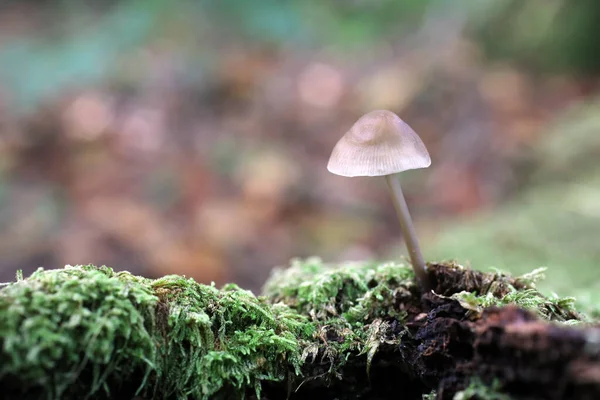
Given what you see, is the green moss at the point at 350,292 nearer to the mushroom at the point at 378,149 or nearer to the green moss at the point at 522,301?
the green moss at the point at 522,301

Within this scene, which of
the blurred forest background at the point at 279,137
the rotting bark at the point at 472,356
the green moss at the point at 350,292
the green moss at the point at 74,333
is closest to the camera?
the rotting bark at the point at 472,356

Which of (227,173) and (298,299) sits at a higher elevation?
(227,173)

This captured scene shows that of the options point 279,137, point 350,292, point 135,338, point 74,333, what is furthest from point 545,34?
point 74,333

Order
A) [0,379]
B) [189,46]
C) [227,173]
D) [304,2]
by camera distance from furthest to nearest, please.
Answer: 1. [304,2]
2. [189,46]
3. [227,173]
4. [0,379]

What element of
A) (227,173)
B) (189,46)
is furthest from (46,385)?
(189,46)

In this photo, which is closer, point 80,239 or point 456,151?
point 80,239

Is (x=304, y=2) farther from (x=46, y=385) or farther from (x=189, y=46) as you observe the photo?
(x=46, y=385)

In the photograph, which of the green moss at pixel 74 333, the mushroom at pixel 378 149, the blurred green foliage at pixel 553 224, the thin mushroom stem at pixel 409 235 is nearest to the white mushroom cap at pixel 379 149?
the mushroom at pixel 378 149
